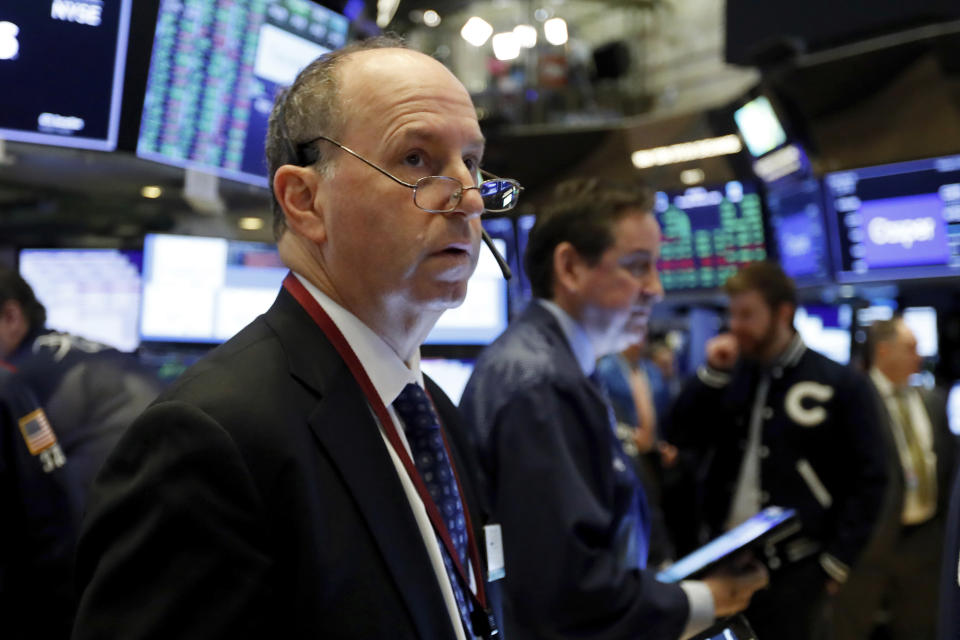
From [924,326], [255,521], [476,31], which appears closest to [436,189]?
[255,521]

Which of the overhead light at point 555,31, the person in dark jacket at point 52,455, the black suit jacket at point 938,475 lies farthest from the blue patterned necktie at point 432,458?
the overhead light at point 555,31

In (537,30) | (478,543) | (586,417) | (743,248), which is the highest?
(537,30)

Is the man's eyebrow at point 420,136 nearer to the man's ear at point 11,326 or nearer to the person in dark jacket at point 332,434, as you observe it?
the person in dark jacket at point 332,434

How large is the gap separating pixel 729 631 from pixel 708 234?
152 inches

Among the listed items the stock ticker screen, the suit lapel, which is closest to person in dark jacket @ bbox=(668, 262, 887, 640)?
the stock ticker screen

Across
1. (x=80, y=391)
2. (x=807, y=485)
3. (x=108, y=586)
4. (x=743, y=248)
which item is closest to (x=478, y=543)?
(x=108, y=586)

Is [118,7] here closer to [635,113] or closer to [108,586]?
[108,586]

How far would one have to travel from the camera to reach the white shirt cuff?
1729 mm

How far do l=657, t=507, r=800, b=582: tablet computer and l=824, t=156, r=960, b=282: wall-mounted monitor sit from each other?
2.50 meters

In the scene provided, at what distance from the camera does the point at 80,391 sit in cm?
245

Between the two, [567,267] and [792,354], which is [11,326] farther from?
[792,354]

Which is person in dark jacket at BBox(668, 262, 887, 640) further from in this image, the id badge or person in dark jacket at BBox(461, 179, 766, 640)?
the id badge

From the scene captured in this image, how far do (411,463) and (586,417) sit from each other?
74cm

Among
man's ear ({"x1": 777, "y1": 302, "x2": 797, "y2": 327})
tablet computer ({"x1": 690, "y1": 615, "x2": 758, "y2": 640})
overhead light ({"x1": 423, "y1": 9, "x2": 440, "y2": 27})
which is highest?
overhead light ({"x1": 423, "y1": 9, "x2": 440, "y2": 27})
